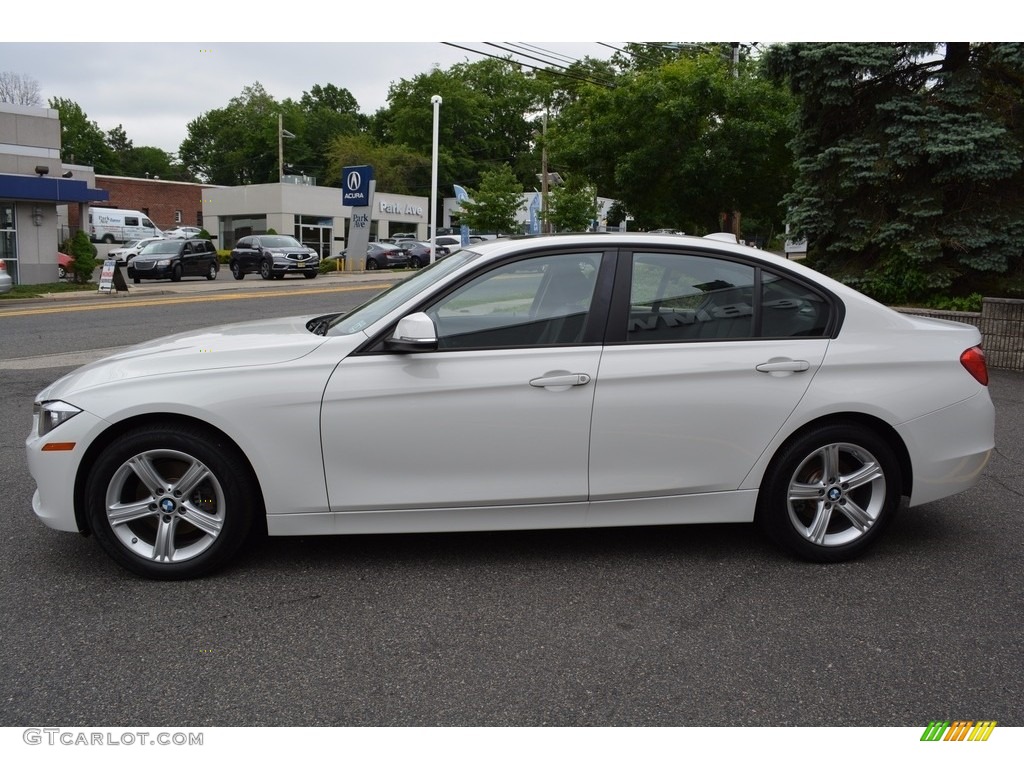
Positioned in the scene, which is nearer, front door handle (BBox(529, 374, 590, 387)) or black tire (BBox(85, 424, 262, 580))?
black tire (BBox(85, 424, 262, 580))

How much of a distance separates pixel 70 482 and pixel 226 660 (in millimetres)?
1273

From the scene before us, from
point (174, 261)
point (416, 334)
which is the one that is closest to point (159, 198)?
point (174, 261)

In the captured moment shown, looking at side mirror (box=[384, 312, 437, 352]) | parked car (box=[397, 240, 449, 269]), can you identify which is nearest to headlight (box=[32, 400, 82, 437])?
side mirror (box=[384, 312, 437, 352])

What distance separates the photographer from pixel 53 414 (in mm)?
4203

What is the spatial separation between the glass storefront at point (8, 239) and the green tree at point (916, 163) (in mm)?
25236

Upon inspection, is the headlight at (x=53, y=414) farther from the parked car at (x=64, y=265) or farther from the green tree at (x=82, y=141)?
the green tree at (x=82, y=141)

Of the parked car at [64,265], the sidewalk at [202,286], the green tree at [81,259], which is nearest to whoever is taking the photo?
the sidewalk at [202,286]

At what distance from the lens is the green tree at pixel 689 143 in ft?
73.2

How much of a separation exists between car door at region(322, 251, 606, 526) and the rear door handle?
0.84 meters

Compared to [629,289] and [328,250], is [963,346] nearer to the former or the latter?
[629,289]

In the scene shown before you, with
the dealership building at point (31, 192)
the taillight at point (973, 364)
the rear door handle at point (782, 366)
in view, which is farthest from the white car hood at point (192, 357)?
the dealership building at point (31, 192)

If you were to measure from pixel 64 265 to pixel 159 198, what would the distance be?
41723 mm

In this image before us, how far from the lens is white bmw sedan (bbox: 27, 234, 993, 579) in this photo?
13.8 feet

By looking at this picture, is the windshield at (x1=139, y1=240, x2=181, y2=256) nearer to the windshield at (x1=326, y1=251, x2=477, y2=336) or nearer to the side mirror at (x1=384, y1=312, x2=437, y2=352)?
the windshield at (x1=326, y1=251, x2=477, y2=336)
